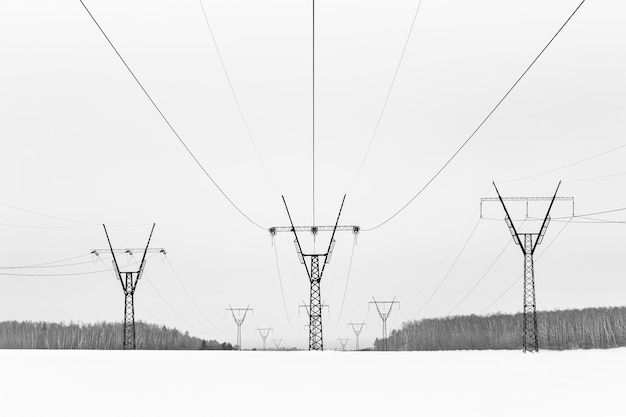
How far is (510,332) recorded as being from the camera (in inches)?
4690

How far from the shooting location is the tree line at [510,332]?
95812 millimetres
